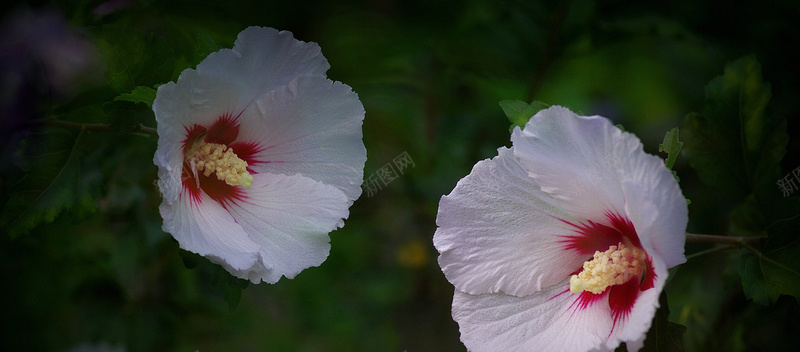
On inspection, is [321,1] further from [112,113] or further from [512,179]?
[512,179]

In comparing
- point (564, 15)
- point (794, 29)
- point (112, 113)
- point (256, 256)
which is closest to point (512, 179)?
point (256, 256)

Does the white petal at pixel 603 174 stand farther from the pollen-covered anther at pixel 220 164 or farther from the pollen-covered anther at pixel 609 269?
the pollen-covered anther at pixel 220 164

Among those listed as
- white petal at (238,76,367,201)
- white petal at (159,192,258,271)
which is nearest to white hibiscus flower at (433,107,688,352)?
white petal at (238,76,367,201)

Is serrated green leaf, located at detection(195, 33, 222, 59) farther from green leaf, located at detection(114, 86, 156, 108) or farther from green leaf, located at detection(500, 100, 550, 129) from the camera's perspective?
green leaf, located at detection(500, 100, 550, 129)

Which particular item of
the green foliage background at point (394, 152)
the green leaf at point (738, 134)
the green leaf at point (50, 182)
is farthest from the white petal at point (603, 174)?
the green leaf at point (50, 182)

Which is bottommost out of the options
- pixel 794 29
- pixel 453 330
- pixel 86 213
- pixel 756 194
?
pixel 453 330
